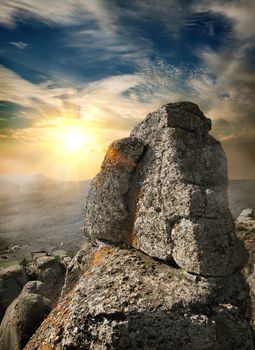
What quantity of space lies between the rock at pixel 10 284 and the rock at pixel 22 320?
8.47m

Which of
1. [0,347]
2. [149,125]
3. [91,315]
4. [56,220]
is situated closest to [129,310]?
[91,315]

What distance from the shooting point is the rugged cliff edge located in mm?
9258

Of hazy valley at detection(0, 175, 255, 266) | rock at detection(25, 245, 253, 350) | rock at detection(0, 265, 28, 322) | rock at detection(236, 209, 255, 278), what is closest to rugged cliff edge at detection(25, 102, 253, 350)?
rock at detection(25, 245, 253, 350)

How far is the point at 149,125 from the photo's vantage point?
13695 mm

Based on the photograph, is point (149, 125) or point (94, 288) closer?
point (94, 288)

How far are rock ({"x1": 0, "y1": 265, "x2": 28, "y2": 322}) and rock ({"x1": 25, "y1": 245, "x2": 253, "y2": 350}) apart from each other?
54.2ft

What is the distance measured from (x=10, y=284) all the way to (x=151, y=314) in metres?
22.2

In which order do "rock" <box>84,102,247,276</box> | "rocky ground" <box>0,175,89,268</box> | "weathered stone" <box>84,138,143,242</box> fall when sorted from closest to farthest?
1. "rock" <box>84,102,247,276</box>
2. "weathered stone" <box>84,138,143,242</box>
3. "rocky ground" <box>0,175,89,268</box>

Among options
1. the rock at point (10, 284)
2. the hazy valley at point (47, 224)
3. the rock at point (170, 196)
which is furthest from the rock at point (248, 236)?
the hazy valley at point (47, 224)

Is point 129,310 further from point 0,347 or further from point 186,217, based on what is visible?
point 0,347

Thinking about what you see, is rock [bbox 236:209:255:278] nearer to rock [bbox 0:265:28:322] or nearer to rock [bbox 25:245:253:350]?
rock [bbox 25:245:253:350]

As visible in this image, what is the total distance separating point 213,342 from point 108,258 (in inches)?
184

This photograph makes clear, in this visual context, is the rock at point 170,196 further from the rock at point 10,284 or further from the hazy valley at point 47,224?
the hazy valley at point 47,224

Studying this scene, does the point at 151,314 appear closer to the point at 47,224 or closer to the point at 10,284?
the point at 10,284
